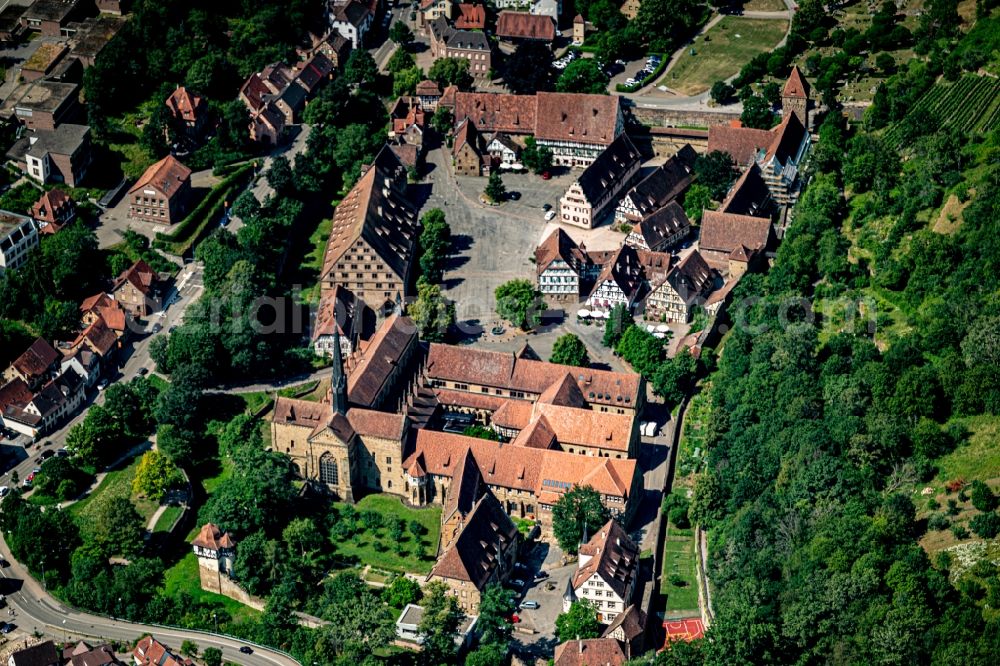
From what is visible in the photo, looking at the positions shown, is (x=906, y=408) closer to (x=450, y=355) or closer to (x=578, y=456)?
(x=578, y=456)

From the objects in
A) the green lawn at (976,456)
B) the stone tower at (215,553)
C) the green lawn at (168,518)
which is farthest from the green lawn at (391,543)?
the green lawn at (976,456)

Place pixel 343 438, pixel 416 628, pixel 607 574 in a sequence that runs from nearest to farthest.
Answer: pixel 416 628 < pixel 607 574 < pixel 343 438

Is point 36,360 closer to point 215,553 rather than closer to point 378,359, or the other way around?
A: point 378,359

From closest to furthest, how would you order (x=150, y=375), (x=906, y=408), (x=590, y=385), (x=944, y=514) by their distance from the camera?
1. (x=944, y=514)
2. (x=906, y=408)
3. (x=590, y=385)
4. (x=150, y=375)

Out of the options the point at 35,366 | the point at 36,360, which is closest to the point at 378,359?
the point at 35,366

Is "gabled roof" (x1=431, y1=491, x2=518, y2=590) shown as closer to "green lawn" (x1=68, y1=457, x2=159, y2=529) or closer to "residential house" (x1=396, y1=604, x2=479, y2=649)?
"residential house" (x1=396, y1=604, x2=479, y2=649)

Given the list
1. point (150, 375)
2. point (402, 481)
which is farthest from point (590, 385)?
point (150, 375)
